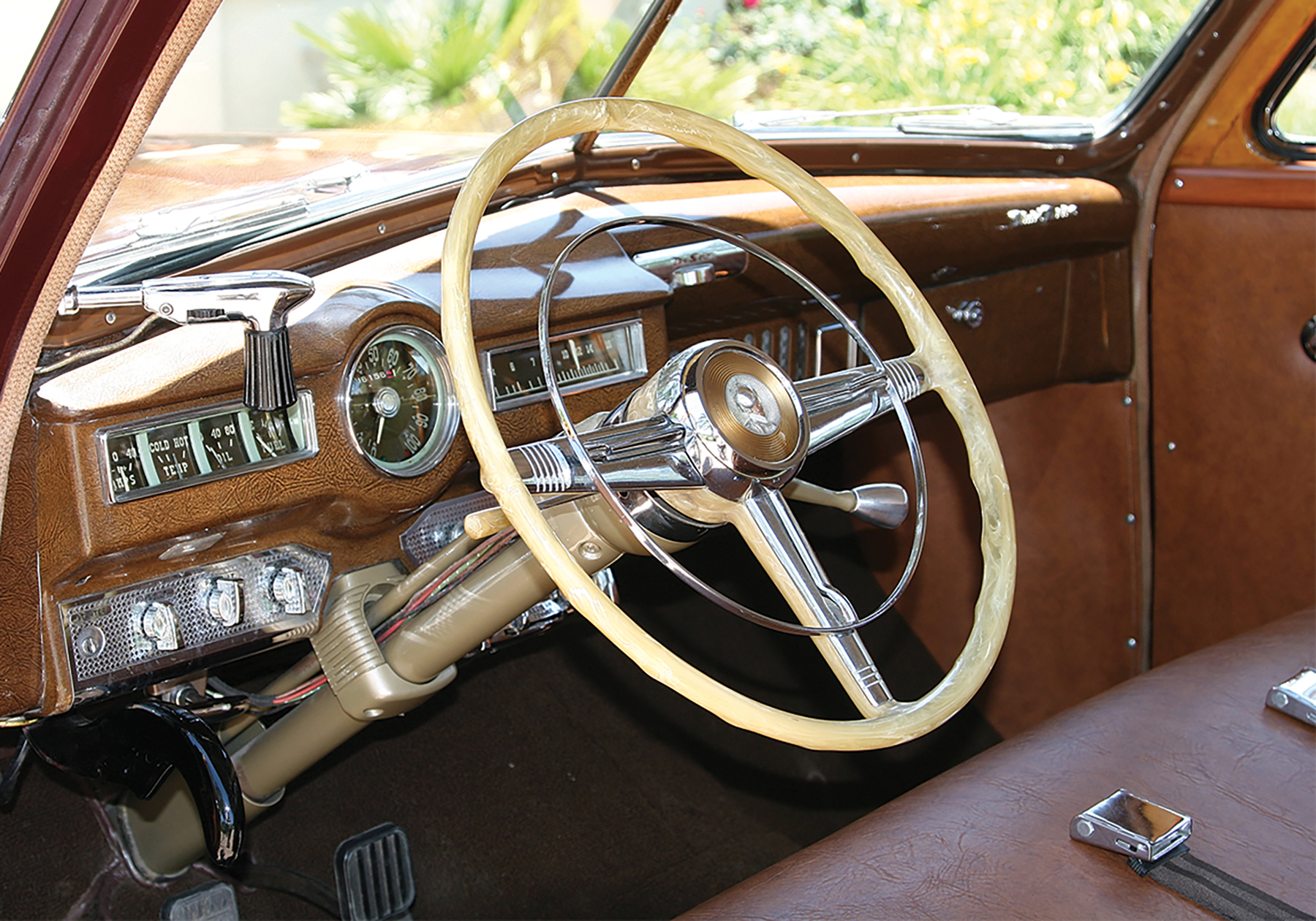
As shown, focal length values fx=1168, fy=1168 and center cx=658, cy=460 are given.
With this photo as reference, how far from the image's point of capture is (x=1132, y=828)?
3.71 ft

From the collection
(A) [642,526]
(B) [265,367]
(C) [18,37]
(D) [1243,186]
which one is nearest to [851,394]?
(A) [642,526]

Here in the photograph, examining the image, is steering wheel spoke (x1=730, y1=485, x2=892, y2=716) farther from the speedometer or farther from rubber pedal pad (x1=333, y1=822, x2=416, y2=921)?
rubber pedal pad (x1=333, y1=822, x2=416, y2=921)

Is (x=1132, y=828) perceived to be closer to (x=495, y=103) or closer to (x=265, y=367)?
(x=265, y=367)

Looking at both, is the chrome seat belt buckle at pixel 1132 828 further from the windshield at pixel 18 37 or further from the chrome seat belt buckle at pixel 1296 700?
the windshield at pixel 18 37

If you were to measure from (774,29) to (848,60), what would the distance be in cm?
149

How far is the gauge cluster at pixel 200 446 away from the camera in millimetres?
1134

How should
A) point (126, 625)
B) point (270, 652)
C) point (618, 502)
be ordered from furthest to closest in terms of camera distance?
point (270, 652) → point (126, 625) → point (618, 502)

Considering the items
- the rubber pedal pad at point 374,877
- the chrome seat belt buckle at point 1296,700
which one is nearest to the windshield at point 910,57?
the chrome seat belt buckle at point 1296,700

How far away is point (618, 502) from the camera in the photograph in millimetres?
967

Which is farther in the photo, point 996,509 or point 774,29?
point 774,29

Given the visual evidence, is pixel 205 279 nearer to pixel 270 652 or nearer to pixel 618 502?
pixel 618 502

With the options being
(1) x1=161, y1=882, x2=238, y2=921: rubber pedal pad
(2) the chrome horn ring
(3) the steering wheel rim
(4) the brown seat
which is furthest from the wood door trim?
(1) x1=161, y1=882, x2=238, y2=921: rubber pedal pad

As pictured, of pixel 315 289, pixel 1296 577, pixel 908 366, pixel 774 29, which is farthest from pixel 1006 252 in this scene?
pixel 774 29

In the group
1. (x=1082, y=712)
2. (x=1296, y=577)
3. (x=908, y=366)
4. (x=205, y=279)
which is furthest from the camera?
(x=1296, y=577)
